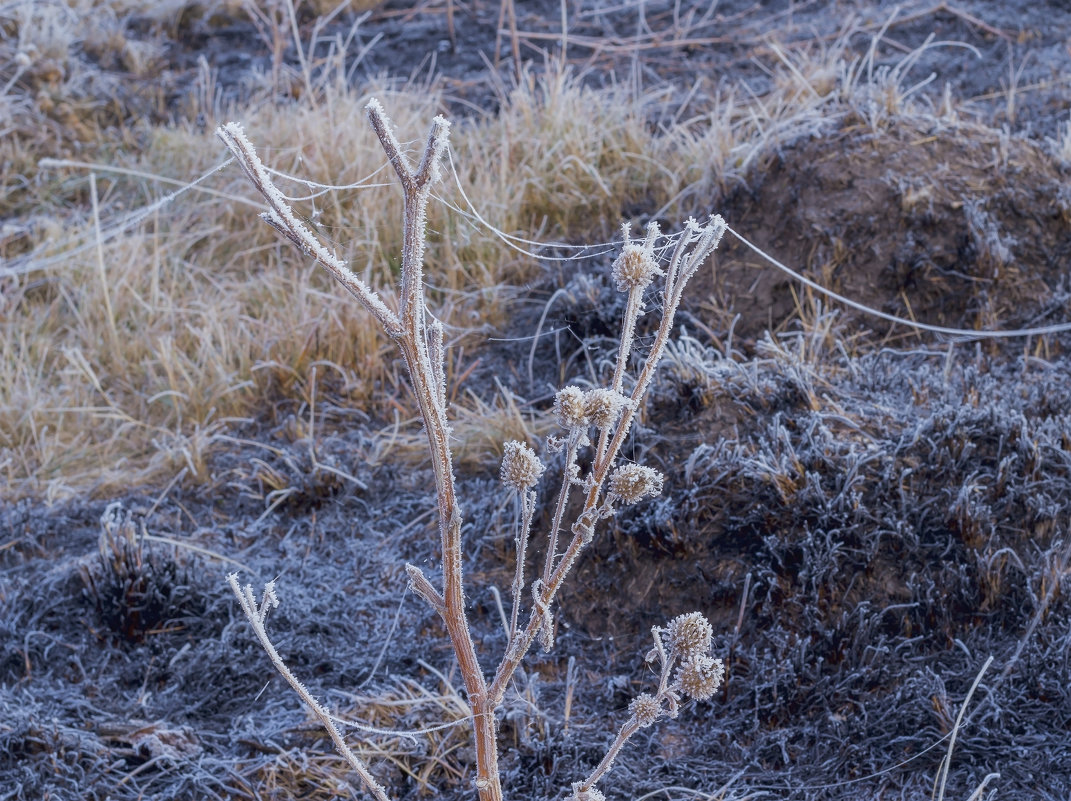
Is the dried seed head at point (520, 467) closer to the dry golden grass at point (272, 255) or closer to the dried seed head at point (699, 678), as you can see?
the dried seed head at point (699, 678)

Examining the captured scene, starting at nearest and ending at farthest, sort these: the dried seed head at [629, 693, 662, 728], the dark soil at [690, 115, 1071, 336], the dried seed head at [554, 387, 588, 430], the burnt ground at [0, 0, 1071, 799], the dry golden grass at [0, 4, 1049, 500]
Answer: the dried seed head at [554, 387, 588, 430], the dried seed head at [629, 693, 662, 728], the burnt ground at [0, 0, 1071, 799], the dark soil at [690, 115, 1071, 336], the dry golden grass at [0, 4, 1049, 500]

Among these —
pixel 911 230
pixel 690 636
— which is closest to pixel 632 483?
pixel 690 636

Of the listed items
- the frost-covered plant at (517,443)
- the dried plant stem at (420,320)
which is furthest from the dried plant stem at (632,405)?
the dried plant stem at (420,320)

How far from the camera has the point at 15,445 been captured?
3256 millimetres

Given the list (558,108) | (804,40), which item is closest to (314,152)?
(558,108)

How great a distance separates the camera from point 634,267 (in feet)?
3.68

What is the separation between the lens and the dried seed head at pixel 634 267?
1115 millimetres

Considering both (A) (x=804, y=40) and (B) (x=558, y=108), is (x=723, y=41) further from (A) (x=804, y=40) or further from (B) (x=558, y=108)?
(B) (x=558, y=108)

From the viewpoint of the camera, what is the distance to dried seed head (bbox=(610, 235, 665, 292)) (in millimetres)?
1115

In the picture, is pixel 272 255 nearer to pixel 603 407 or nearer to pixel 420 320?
pixel 420 320

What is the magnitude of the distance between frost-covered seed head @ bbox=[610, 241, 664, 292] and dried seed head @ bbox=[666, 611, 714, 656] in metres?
0.40

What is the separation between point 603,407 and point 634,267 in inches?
6.4

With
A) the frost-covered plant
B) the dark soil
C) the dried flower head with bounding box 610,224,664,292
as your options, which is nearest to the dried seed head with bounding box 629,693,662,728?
the frost-covered plant

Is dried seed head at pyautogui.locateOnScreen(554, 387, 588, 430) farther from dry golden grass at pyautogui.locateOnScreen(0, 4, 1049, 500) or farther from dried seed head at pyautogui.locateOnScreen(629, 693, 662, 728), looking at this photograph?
dry golden grass at pyautogui.locateOnScreen(0, 4, 1049, 500)
